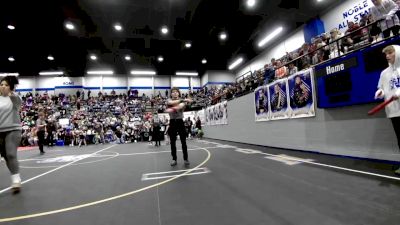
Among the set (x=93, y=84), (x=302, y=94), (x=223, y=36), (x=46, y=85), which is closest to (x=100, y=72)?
(x=93, y=84)

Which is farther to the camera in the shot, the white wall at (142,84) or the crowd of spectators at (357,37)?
the white wall at (142,84)

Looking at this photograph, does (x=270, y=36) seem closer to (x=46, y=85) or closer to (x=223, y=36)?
(x=223, y=36)

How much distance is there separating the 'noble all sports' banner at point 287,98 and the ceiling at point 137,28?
6044mm

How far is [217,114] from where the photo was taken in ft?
49.3

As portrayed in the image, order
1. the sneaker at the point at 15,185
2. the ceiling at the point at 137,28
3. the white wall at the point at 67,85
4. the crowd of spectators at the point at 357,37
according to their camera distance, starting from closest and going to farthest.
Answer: the sneaker at the point at 15,185 < the crowd of spectators at the point at 357,37 < the ceiling at the point at 137,28 < the white wall at the point at 67,85

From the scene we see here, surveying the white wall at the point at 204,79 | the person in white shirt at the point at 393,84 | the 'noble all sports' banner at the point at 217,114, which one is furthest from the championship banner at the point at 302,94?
the white wall at the point at 204,79

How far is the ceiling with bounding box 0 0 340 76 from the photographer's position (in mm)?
12211

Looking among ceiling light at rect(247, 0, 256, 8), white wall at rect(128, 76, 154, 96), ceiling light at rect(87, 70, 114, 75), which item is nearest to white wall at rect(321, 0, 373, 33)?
ceiling light at rect(247, 0, 256, 8)

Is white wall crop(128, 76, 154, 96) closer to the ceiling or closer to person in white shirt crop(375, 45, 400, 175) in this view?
the ceiling

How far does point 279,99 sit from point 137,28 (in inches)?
439

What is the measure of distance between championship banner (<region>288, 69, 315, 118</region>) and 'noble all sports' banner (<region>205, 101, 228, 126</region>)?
20.2 ft

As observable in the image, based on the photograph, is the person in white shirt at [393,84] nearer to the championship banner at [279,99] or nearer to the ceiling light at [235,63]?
the championship banner at [279,99]

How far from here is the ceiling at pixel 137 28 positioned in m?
12.2

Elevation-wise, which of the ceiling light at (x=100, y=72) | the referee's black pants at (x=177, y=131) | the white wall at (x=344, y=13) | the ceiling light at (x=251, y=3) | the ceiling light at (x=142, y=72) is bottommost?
the referee's black pants at (x=177, y=131)
